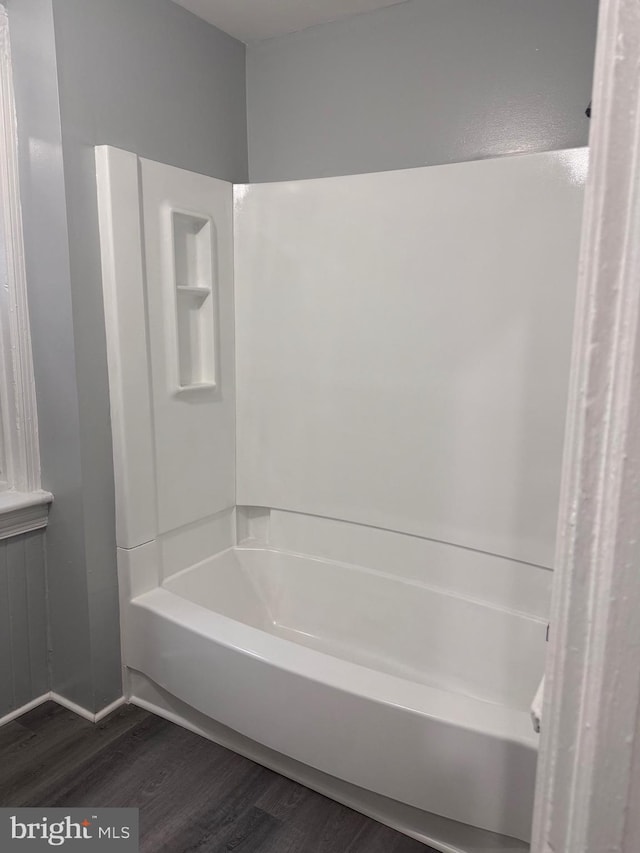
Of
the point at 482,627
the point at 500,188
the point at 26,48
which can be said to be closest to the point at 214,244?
the point at 26,48

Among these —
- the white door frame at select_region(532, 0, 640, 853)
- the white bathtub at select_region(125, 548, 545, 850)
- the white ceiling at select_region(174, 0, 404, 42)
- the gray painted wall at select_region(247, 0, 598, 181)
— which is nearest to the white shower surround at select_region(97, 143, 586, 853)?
the white bathtub at select_region(125, 548, 545, 850)

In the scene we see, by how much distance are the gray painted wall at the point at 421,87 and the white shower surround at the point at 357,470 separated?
0.74ft

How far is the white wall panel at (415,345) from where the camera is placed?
1.83m

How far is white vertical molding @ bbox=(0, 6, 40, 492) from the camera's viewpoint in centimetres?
184

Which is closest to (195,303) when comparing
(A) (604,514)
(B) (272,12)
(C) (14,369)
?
(C) (14,369)

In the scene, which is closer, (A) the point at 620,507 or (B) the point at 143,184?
(A) the point at 620,507

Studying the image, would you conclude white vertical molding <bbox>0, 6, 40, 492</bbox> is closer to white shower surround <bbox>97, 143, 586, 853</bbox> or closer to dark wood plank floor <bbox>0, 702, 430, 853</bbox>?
white shower surround <bbox>97, 143, 586, 853</bbox>

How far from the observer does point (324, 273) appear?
220cm

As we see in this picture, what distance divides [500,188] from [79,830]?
6.83 feet

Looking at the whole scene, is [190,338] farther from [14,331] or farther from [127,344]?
[14,331]

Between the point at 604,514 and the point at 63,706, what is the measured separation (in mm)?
2153

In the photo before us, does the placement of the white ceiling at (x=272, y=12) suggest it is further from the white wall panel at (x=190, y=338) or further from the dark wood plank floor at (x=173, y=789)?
the dark wood plank floor at (x=173, y=789)

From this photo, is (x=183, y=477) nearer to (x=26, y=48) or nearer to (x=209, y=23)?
(x=26, y=48)

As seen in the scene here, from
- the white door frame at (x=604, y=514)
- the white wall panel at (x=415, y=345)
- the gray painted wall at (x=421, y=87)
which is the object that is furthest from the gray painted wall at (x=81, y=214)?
the white door frame at (x=604, y=514)
